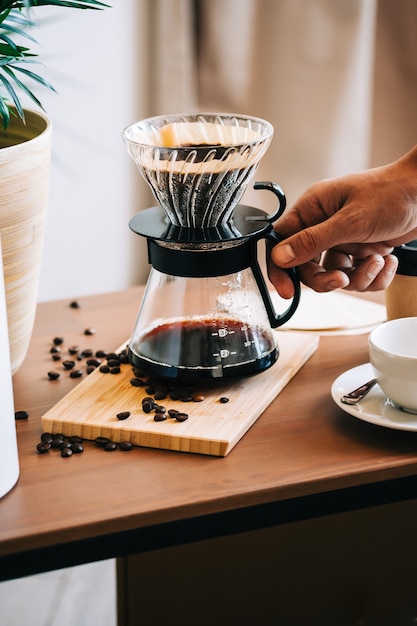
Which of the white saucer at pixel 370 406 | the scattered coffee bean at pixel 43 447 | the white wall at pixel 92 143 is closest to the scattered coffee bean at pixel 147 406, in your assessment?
the scattered coffee bean at pixel 43 447

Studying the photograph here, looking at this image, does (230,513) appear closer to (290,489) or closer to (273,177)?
(290,489)

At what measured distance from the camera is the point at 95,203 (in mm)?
2498

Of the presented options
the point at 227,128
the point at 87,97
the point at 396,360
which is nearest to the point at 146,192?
the point at 87,97

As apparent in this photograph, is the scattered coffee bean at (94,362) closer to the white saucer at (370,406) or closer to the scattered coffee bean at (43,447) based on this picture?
the scattered coffee bean at (43,447)

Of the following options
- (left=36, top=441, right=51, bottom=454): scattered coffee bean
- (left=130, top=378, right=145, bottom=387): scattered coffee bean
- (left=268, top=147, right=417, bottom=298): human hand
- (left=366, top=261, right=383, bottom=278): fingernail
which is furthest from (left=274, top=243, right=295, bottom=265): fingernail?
(left=36, top=441, right=51, bottom=454): scattered coffee bean

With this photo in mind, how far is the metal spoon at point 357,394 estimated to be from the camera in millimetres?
1075

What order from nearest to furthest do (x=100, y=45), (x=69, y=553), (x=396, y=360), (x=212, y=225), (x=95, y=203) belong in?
(x=69, y=553)
(x=396, y=360)
(x=212, y=225)
(x=100, y=45)
(x=95, y=203)

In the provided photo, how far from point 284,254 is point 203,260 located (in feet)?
0.43

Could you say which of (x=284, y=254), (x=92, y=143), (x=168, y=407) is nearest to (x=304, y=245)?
(x=284, y=254)

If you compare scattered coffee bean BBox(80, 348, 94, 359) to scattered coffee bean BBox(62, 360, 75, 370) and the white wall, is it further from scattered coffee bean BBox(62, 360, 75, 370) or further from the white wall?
the white wall

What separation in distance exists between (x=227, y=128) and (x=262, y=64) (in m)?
1.26

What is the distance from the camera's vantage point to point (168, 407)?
111cm

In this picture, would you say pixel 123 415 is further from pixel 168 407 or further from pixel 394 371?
pixel 394 371

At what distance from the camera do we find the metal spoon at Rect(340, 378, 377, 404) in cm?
108
